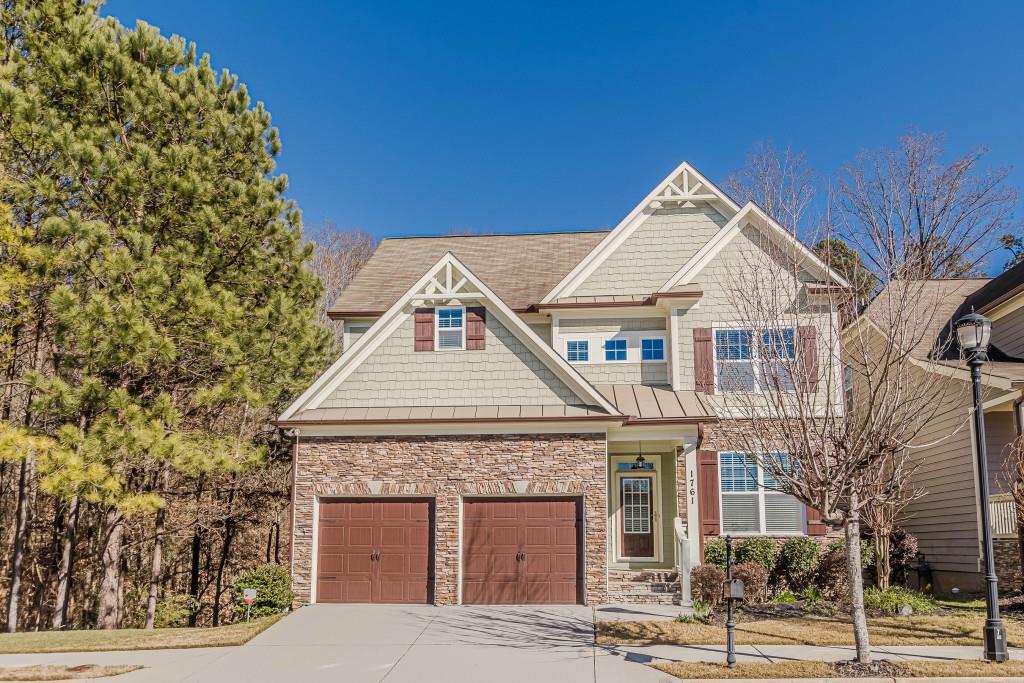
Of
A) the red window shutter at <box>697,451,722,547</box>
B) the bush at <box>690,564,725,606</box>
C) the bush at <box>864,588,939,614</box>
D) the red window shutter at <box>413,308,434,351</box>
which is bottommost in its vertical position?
the bush at <box>864,588,939,614</box>

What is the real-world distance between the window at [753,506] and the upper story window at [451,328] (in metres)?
6.27

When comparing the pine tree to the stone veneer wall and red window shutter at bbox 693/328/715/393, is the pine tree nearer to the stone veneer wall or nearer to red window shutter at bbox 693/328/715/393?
the stone veneer wall

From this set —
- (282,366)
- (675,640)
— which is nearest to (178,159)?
(282,366)

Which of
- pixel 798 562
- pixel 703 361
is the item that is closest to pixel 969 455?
pixel 798 562

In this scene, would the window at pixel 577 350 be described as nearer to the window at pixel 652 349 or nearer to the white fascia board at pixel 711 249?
the window at pixel 652 349

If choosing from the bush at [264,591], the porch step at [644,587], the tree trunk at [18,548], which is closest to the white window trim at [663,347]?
the porch step at [644,587]

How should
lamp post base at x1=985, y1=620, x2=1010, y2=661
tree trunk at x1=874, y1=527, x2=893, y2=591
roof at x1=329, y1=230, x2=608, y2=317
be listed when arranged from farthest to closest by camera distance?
roof at x1=329, y1=230, x2=608, y2=317
tree trunk at x1=874, y1=527, x2=893, y2=591
lamp post base at x1=985, y1=620, x2=1010, y2=661

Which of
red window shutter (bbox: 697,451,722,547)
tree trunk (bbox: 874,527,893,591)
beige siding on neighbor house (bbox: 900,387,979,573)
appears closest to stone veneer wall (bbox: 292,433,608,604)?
red window shutter (bbox: 697,451,722,547)

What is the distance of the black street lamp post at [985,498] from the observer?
9734 millimetres

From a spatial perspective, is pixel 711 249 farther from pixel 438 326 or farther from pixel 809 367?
pixel 809 367

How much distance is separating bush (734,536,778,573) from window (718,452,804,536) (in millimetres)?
449

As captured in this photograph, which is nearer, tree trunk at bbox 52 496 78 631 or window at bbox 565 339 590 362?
tree trunk at bbox 52 496 78 631

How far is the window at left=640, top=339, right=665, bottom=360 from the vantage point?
61.6 ft

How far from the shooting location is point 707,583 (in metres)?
13.9
